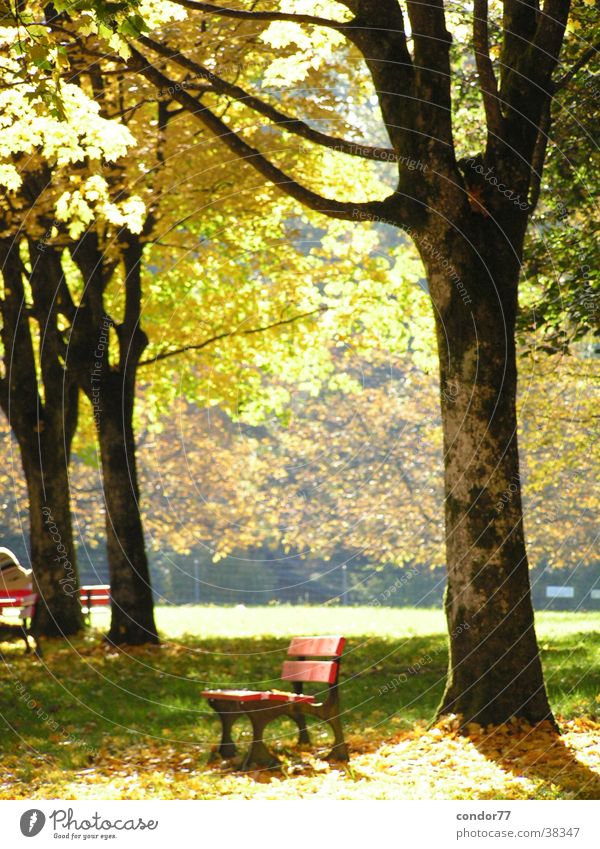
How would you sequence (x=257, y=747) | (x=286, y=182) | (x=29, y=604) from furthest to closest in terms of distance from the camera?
(x=29, y=604) → (x=286, y=182) → (x=257, y=747)

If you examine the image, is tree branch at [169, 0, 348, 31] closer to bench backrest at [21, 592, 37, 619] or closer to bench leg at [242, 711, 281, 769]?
bench leg at [242, 711, 281, 769]

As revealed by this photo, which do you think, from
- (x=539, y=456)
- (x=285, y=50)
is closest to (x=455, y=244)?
(x=285, y=50)

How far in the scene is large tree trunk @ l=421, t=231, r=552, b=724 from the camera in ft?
30.5

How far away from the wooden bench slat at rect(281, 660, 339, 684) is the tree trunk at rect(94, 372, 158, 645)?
6.75 m

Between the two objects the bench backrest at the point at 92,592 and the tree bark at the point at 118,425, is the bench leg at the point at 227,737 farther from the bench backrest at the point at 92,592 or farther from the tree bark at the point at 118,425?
the bench backrest at the point at 92,592

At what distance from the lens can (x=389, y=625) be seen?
21.4 metres

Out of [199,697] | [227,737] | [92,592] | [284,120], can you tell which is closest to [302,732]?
[227,737]

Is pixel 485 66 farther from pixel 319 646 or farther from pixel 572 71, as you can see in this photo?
pixel 319 646

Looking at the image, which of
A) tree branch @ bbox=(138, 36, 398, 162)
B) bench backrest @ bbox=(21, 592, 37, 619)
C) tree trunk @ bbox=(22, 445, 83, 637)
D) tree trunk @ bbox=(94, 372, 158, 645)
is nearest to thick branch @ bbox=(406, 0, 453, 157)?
tree branch @ bbox=(138, 36, 398, 162)

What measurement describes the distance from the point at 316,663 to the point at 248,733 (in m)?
2.19

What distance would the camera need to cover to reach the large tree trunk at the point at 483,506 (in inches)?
366

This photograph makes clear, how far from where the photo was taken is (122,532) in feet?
53.3

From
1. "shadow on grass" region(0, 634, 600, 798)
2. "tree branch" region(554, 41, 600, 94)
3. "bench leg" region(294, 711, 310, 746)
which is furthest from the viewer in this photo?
"tree branch" region(554, 41, 600, 94)

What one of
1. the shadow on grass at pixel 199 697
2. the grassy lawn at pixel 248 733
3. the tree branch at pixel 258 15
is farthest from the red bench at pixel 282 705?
the tree branch at pixel 258 15
